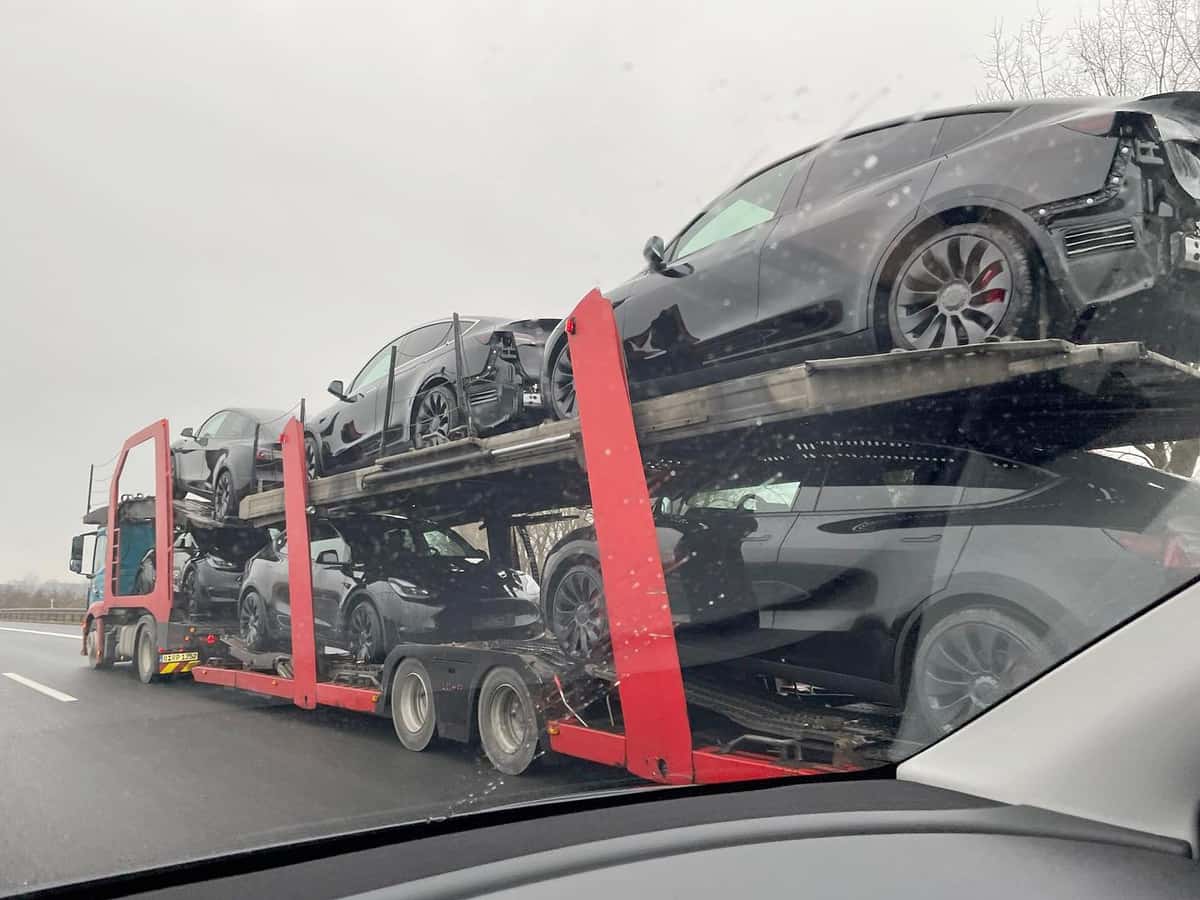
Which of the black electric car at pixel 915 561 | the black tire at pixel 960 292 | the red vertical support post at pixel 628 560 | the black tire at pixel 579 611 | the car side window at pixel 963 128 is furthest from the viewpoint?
the black tire at pixel 579 611

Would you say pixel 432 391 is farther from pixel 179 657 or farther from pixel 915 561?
pixel 915 561

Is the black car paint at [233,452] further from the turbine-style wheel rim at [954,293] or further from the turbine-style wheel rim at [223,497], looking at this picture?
the turbine-style wheel rim at [954,293]

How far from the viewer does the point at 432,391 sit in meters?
6.77

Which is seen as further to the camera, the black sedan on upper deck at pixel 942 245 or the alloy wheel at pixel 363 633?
the alloy wheel at pixel 363 633

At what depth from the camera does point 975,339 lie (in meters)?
3.54

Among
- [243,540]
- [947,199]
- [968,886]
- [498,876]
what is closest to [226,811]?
[498,876]

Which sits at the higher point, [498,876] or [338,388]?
[338,388]

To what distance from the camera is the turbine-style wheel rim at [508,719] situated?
4.77 m

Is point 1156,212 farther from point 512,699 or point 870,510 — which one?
point 512,699

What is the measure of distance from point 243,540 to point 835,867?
26.6ft

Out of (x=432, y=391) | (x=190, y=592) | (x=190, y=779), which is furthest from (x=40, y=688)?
(x=190, y=592)

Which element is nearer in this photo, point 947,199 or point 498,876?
point 498,876

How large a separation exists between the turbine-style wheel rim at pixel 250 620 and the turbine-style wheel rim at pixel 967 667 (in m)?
6.19

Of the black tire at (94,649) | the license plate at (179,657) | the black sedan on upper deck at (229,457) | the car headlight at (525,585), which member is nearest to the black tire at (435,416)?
the car headlight at (525,585)
